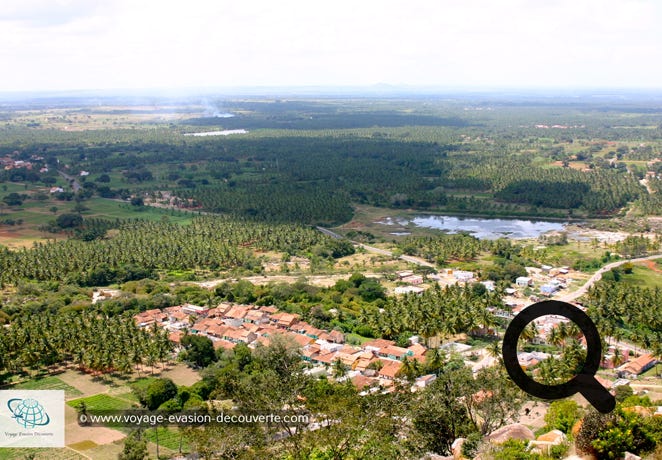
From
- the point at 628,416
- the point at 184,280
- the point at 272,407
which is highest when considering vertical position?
the point at 628,416

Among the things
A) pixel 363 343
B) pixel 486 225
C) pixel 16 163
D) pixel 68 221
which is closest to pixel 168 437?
pixel 363 343

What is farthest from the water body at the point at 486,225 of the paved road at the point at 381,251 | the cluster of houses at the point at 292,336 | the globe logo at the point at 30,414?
the globe logo at the point at 30,414

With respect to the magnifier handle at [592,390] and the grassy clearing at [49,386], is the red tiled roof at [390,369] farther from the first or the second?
the magnifier handle at [592,390]

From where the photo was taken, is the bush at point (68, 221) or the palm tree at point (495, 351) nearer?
the palm tree at point (495, 351)

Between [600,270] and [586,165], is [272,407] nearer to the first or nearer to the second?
[600,270]

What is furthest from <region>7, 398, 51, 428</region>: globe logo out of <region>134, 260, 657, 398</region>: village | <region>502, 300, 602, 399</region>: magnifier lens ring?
<region>502, 300, 602, 399</region>: magnifier lens ring

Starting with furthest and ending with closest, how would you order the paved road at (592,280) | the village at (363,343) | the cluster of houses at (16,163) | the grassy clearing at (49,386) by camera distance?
the cluster of houses at (16,163) < the paved road at (592,280) < the village at (363,343) < the grassy clearing at (49,386)

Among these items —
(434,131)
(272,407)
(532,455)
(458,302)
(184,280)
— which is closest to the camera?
(532,455)

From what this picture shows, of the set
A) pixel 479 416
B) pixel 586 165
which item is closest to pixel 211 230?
pixel 479 416
